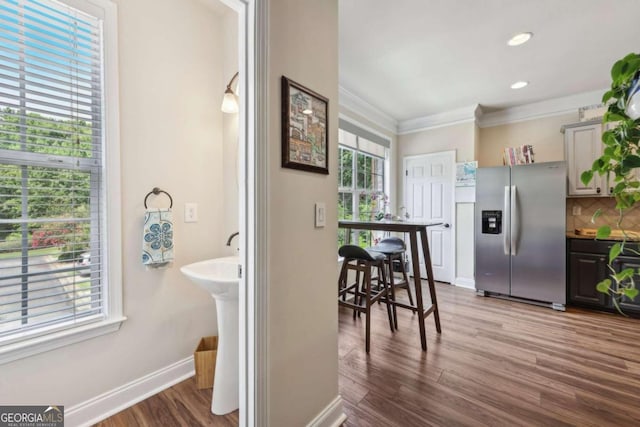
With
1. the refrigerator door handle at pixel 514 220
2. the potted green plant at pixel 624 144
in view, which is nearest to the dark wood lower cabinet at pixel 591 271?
the refrigerator door handle at pixel 514 220

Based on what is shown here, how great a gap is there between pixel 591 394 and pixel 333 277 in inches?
71.9

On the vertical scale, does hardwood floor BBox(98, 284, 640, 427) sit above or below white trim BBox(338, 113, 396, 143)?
below

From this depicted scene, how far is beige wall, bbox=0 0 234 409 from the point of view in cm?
146

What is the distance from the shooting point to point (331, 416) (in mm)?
1475

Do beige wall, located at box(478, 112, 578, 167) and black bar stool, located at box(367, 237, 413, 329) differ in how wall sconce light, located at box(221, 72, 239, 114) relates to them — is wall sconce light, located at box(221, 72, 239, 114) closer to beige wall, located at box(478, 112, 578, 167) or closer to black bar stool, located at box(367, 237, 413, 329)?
black bar stool, located at box(367, 237, 413, 329)

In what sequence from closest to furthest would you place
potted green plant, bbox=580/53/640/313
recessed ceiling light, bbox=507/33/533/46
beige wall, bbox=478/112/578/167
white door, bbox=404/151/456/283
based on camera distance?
potted green plant, bbox=580/53/640/313 < recessed ceiling light, bbox=507/33/533/46 < beige wall, bbox=478/112/578/167 < white door, bbox=404/151/456/283

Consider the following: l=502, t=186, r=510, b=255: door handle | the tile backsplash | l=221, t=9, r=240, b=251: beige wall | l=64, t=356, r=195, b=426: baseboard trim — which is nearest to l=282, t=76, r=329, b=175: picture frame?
l=221, t=9, r=240, b=251: beige wall

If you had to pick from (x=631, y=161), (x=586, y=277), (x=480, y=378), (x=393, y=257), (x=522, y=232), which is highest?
(x=631, y=161)

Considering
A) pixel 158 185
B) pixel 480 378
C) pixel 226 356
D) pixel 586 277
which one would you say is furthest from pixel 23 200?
pixel 586 277

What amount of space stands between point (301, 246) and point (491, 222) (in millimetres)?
3238

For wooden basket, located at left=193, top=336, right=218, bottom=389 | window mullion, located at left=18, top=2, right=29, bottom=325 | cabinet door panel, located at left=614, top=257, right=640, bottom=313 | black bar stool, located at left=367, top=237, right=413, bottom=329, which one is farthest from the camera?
cabinet door panel, located at left=614, top=257, right=640, bottom=313

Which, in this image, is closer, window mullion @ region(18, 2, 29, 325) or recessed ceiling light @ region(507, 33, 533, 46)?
window mullion @ region(18, 2, 29, 325)

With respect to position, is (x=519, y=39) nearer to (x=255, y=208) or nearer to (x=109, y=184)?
(x=255, y=208)

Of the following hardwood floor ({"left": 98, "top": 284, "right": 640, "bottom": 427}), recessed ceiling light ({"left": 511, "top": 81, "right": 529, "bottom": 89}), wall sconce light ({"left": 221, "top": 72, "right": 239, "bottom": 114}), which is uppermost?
recessed ceiling light ({"left": 511, "top": 81, "right": 529, "bottom": 89})
